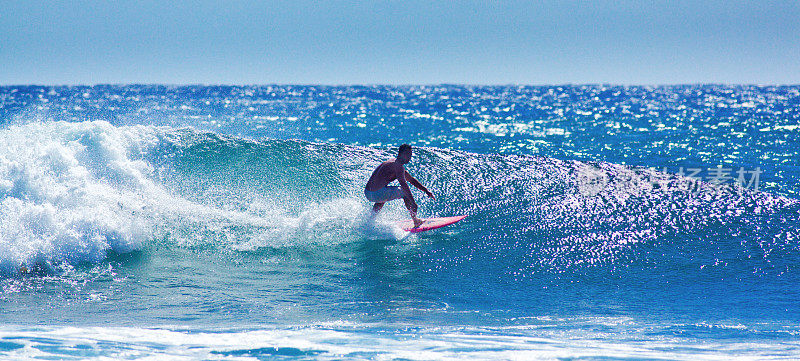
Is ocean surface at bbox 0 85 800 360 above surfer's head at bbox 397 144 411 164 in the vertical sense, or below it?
below

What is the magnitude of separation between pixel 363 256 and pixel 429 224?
135cm

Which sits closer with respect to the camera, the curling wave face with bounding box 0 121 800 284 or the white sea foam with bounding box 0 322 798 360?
the white sea foam with bounding box 0 322 798 360

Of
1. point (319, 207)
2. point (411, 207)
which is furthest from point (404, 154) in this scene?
point (319, 207)

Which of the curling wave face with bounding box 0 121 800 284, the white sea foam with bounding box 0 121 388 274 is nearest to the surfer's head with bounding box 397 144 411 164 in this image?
the curling wave face with bounding box 0 121 800 284

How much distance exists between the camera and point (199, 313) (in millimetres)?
5867

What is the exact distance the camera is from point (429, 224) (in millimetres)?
8930

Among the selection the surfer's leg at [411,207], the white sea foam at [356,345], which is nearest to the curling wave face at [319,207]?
the surfer's leg at [411,207]

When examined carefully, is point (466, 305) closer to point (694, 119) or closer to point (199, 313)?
point (199, 313)

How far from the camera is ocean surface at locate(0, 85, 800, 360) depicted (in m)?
5.27

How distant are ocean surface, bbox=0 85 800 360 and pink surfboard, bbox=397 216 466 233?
0.11 meters

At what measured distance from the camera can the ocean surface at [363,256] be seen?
5.27 meters

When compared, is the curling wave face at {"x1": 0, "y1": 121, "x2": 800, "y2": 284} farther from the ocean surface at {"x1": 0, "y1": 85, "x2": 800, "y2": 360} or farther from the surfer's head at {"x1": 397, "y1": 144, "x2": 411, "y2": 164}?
Answer: the surfer's head at {"x1": 397, "y1": 144, "x2": 411, "y2": 164}

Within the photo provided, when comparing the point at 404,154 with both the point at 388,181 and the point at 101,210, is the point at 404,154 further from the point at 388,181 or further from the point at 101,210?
the point at 101,210

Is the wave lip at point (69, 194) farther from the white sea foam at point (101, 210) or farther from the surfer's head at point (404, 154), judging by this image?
the surfer's head at point (404, 154)
